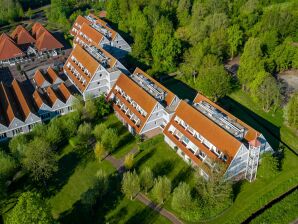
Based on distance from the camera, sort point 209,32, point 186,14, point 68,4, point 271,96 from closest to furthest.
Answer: point 271,96 → point 209,32 → point 186,14 → point 68,4

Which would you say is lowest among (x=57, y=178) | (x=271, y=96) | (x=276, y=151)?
(x=57, y=178)

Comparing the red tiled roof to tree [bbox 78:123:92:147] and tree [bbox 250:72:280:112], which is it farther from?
tree [bbox 250:72:280:112]

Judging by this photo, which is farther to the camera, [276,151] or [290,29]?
[290,29]

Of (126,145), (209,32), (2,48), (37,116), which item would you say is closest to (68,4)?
(2,48)

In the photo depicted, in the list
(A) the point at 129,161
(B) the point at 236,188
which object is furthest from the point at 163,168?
(B) the point at 236,188

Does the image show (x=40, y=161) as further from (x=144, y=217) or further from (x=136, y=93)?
(x=136, y=93)

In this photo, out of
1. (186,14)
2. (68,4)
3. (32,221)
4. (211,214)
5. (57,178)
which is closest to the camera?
(32,221)

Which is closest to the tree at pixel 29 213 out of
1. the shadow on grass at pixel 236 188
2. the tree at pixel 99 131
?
the tree at pixel 99 131

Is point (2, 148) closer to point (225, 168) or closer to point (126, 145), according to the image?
point (126, 145)
